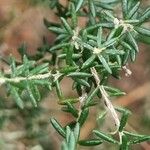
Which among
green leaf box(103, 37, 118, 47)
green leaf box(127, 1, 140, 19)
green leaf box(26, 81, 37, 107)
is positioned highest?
green leaf box(127, 1, 140, 19)

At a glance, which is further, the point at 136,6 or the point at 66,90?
the point at 66,90

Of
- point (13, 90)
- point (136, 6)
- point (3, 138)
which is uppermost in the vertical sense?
point (136, 6)

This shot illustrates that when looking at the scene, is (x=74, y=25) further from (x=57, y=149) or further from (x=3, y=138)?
(x=57, y=149)

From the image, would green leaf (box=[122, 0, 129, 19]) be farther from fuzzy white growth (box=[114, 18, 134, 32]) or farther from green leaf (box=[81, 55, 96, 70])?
green leaf (box=[81, 55, 96, 70])

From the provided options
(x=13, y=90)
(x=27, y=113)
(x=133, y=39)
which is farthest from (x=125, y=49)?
(x=27, y=113)

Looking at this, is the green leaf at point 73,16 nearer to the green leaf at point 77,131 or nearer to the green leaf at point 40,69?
the green leaf at point 40,69

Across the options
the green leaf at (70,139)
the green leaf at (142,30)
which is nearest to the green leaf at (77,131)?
the green leaf at (70,139)

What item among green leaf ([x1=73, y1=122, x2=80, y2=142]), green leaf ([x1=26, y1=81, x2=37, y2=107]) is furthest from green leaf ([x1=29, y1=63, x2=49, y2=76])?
green leaf ([x1=73, y1=122, x2=80, y2=142])

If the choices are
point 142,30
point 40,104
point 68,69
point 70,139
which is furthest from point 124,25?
point 40,104
